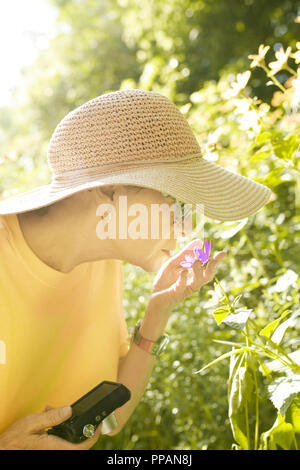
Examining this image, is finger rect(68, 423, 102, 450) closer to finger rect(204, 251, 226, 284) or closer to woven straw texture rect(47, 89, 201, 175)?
finger rect(204, 251, 226, 284)

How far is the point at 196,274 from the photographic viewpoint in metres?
0.87

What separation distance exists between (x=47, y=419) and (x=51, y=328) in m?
0.23

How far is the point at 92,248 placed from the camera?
1028mm

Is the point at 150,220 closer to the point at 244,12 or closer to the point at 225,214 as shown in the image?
the point at 225,214

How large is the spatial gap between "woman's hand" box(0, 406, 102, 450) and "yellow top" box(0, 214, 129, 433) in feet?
0.28

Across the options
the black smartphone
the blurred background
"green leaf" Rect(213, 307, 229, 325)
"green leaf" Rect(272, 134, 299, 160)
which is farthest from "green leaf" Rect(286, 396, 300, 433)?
"green leaf" Rect(272, 134, 299, 160)

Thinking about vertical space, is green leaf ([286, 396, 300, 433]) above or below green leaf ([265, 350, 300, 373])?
below

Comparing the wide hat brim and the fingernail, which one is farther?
the fingernail

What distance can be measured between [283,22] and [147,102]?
18.3 ft

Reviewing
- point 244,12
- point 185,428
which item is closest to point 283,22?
point 244,12

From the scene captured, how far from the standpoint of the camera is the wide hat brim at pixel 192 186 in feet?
2.74

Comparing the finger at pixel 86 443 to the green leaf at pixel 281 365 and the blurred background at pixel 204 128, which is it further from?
the green leaf at pixel 281 365

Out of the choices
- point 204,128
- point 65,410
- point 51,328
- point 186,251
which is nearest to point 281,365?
point 186,251

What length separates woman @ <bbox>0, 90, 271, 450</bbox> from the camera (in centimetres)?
89
